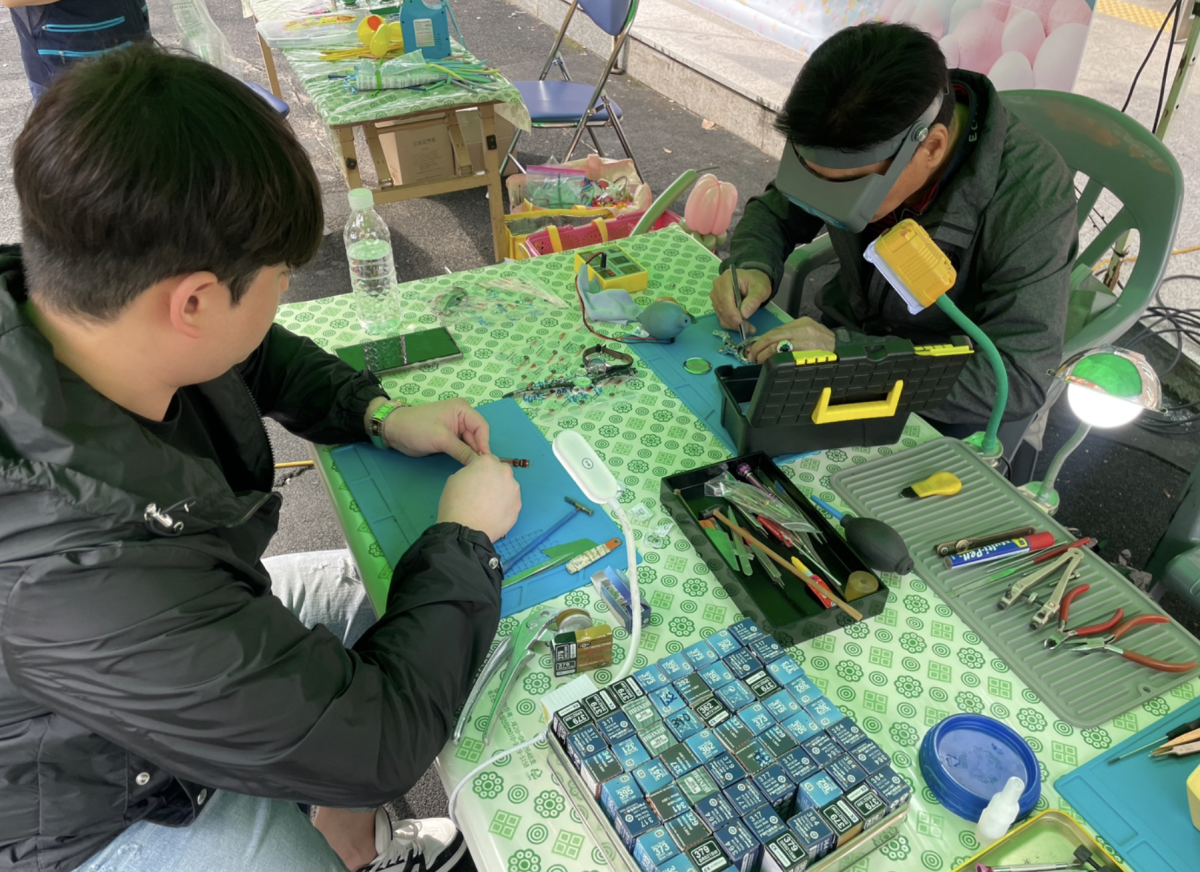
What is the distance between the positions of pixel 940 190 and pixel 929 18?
249 cm

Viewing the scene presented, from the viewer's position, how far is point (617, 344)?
61.6 inches

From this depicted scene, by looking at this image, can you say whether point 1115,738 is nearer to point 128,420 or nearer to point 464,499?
point 464,499

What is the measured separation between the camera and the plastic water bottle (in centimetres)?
159

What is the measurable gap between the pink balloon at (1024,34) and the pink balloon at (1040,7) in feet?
0.04

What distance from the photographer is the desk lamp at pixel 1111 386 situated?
1062 millimetres

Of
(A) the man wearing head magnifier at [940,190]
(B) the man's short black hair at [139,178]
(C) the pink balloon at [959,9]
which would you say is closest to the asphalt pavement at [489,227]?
(B) the man's short black hair at [139,178]

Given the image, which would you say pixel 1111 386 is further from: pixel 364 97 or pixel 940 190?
pixel 364 97

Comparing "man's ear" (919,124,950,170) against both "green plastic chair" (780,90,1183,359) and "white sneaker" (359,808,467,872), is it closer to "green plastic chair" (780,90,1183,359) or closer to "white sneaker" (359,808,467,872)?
"green plastic chair" (780,90,1183,359)

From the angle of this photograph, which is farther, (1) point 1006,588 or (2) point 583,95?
(2) point 583,95

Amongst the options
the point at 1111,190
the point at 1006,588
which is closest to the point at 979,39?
the point at 1111,190

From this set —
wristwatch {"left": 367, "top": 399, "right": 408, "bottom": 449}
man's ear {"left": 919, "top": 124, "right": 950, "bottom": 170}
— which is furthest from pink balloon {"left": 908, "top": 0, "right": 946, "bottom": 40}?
Answer: wristwatch {"left": 367, "top": 399, "right": 408, "bottom": 449}

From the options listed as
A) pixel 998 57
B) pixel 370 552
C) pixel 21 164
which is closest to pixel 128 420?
pixel 21 164

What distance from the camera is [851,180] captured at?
136 centimetres

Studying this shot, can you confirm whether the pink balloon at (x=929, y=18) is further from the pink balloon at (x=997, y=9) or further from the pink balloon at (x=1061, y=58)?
the pink balloon at (x=1061, y=58)
